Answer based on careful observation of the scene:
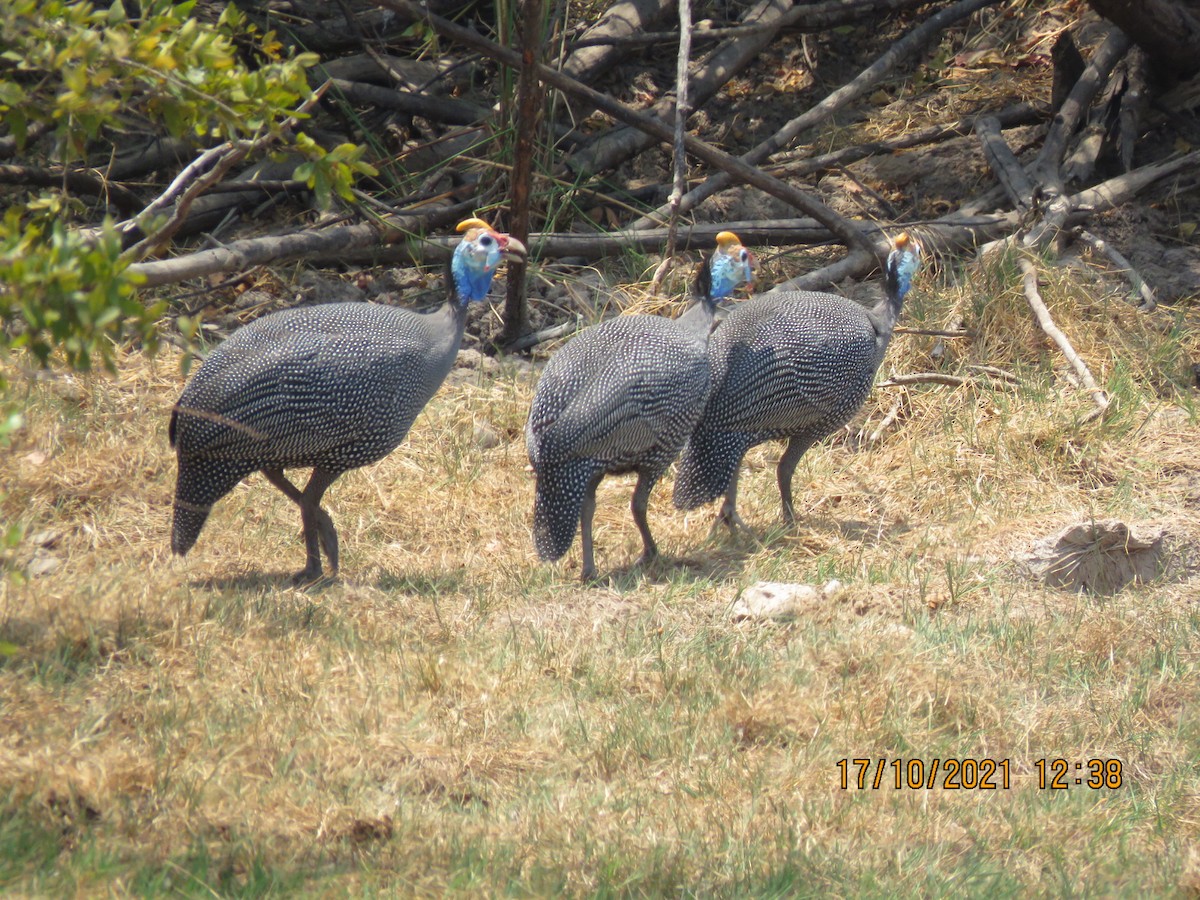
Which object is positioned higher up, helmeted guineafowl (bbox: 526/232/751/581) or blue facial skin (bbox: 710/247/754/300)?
blue facial skin (bbox: 710/247/754/300)

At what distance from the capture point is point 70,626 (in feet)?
13.2

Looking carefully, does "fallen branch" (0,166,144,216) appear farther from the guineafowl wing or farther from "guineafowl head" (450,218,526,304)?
the guineafowl wing

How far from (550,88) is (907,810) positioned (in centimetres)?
506

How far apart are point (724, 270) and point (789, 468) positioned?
33.1 inches

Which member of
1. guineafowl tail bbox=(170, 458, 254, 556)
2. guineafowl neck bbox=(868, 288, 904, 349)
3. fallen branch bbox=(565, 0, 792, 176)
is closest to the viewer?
guineafowl tail bbox=(170, 458, 254, 556)

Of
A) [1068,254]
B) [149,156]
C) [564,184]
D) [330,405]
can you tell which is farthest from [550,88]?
[330,405]

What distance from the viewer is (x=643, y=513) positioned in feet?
17.4

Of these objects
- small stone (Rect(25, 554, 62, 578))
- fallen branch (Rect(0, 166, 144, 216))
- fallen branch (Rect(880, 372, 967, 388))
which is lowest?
small stone (Rect(25, 554, 62, 578))

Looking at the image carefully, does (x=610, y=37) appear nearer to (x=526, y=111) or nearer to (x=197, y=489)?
(x=526, y=111)

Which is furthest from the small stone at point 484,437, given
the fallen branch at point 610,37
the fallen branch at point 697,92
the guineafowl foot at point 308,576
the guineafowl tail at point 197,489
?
the fallen branch at point 610,37

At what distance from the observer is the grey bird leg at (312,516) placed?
492 centimetres

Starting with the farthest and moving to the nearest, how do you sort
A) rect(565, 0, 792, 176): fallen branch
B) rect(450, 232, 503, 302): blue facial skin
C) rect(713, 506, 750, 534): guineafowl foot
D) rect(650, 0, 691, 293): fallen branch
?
rect(565, 0, 792, 176): fallen branch
rect(650, 0, 691, 293): fallen branch
rect(713, 506, 750, 534): guineafowl foot
rect(450, 232, 503, 302): blue facial skin

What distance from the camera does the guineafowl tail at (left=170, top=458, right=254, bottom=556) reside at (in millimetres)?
4801
